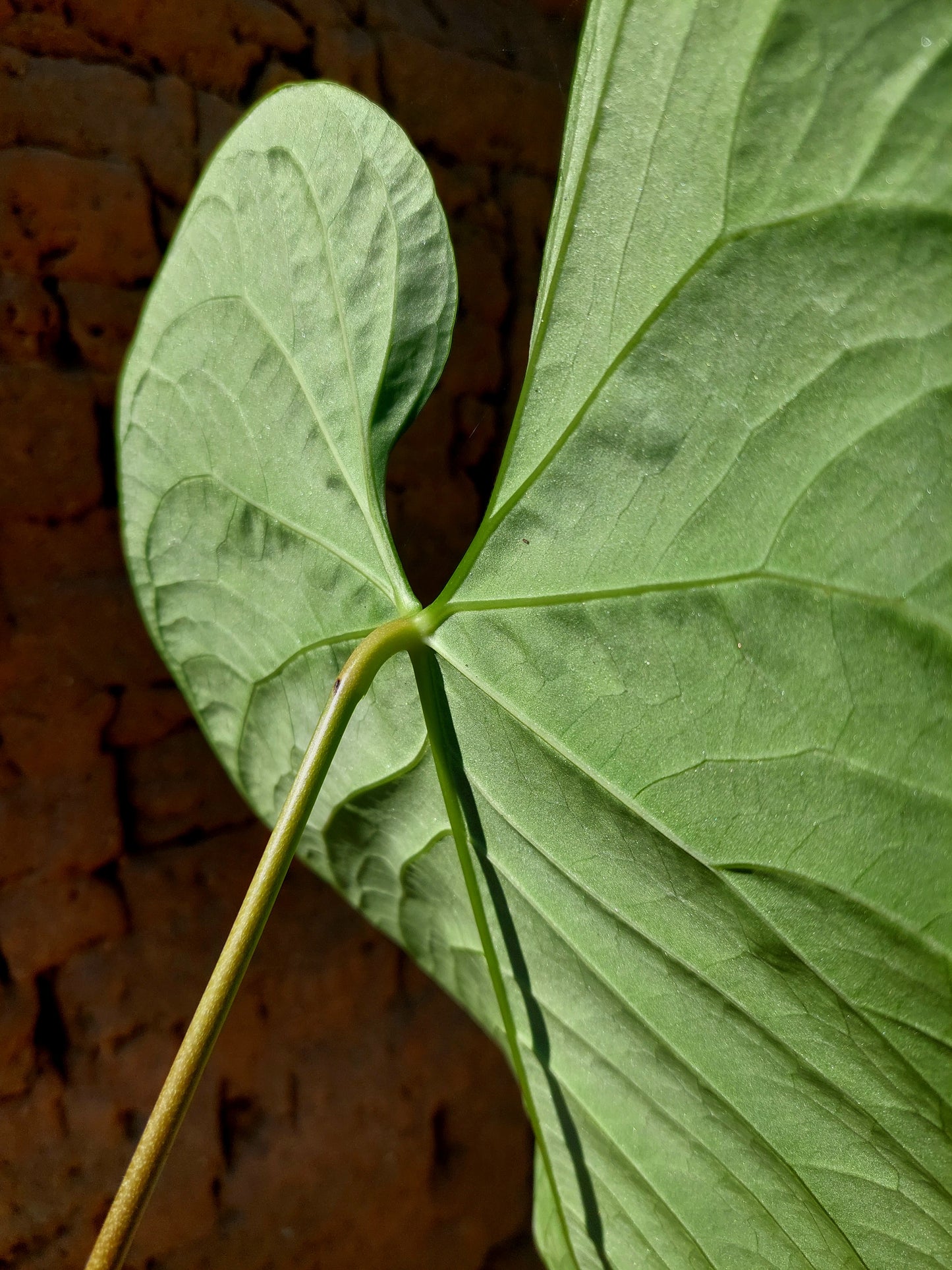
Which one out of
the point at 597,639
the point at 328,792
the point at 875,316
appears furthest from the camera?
the point at 328,792

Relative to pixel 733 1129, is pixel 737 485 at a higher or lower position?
higher

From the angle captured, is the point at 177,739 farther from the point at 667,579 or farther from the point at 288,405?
the point at 667,579

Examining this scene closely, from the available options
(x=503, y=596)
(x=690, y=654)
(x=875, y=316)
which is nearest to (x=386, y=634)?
(x=503, y=596)

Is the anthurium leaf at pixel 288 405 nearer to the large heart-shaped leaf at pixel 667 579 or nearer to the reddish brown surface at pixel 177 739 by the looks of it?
the large heart-shaped leaf at pixel 667 579

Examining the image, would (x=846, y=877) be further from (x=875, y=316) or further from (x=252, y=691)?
(x=252, y=691)

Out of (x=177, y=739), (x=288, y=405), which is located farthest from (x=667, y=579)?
(x=177, y=739)

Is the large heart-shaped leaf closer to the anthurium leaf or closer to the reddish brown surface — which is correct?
the anthurium leaf

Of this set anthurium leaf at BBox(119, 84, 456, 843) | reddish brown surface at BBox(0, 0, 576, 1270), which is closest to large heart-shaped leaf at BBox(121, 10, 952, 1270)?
anthurium leaf at BBox(119, 84, 456, 843)
